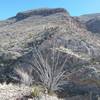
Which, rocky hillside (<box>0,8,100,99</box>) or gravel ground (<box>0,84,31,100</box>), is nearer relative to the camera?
gravel ground (<box>0,84,31,100</box>)

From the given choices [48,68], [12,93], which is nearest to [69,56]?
[48,68]

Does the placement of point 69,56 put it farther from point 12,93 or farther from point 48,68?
point 12,93

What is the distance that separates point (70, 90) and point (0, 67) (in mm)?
8642

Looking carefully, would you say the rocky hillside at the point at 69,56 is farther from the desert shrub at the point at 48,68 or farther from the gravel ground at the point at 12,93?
the gravel ground at the point at 12,93

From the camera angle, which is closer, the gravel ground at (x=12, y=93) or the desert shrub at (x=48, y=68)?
the gravel ground at (x=12, y=93)

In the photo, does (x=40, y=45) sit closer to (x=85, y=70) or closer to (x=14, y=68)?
(x=14, y=68)

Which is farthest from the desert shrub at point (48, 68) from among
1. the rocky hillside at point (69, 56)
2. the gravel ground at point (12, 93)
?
the gravel ground at point (12, 93)

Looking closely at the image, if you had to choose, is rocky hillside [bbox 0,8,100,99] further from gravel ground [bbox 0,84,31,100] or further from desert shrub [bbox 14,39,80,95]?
gravel ground [bbox 0,84,31,100]

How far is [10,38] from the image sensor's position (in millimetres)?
49156

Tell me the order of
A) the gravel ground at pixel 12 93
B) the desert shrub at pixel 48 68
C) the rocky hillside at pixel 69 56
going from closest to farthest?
the gravel ground at pixel 12 93, the desert shrub at pixel 48 68, the rocky hillside at pixel 69 56

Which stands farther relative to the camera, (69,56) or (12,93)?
(69,56)

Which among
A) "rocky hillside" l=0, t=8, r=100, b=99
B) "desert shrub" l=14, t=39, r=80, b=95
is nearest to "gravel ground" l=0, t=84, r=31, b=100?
"desert shrub" l=14, t=39, r=80, b=95

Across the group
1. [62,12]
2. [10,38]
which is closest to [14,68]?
[10,38]

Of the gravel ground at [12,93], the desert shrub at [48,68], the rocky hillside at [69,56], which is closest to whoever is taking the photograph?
the gravel ground at [12,93]
